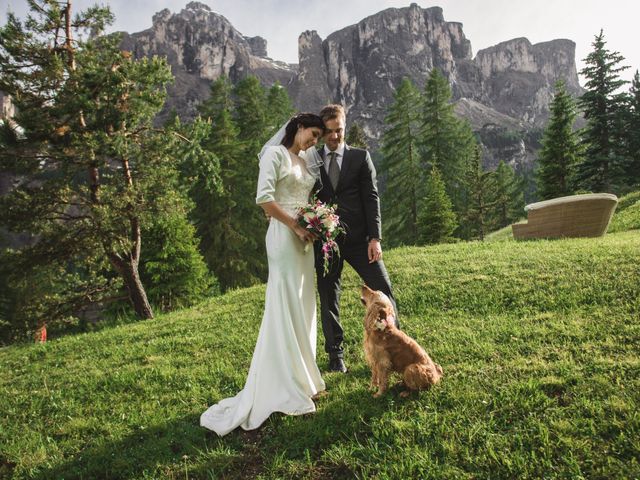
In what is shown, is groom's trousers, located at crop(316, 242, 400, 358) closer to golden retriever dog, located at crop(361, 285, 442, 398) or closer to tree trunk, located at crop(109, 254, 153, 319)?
golden retriever dog, located at crop(361, 285, 442, 398)

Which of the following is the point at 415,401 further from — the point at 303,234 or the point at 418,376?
the point at 303,234

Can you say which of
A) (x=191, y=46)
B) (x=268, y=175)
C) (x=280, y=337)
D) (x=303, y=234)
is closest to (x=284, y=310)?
(x=280, y=337)

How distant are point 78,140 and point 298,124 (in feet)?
23.9

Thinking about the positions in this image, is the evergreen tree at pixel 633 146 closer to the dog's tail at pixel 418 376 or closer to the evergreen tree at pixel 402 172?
the evergreen tree at pixel 402 172

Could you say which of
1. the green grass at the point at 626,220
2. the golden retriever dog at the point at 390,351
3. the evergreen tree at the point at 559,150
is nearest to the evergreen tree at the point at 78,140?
the golden retriever dog at the point at 390,351

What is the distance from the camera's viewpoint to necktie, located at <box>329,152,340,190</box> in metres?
4.21

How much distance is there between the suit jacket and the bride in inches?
15.9

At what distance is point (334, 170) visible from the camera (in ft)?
13.9

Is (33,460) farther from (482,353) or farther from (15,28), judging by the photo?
(15,28)

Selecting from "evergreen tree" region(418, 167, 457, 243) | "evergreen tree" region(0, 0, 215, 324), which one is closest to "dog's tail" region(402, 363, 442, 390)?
"evergreen tree" region(0, 0, 215, 324)

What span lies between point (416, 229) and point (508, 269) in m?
20.9

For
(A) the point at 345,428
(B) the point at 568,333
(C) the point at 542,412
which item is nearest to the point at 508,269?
(B) the point at 568,333

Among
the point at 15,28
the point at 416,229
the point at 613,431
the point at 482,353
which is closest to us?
the point at 613,431

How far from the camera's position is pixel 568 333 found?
445 centimetres
